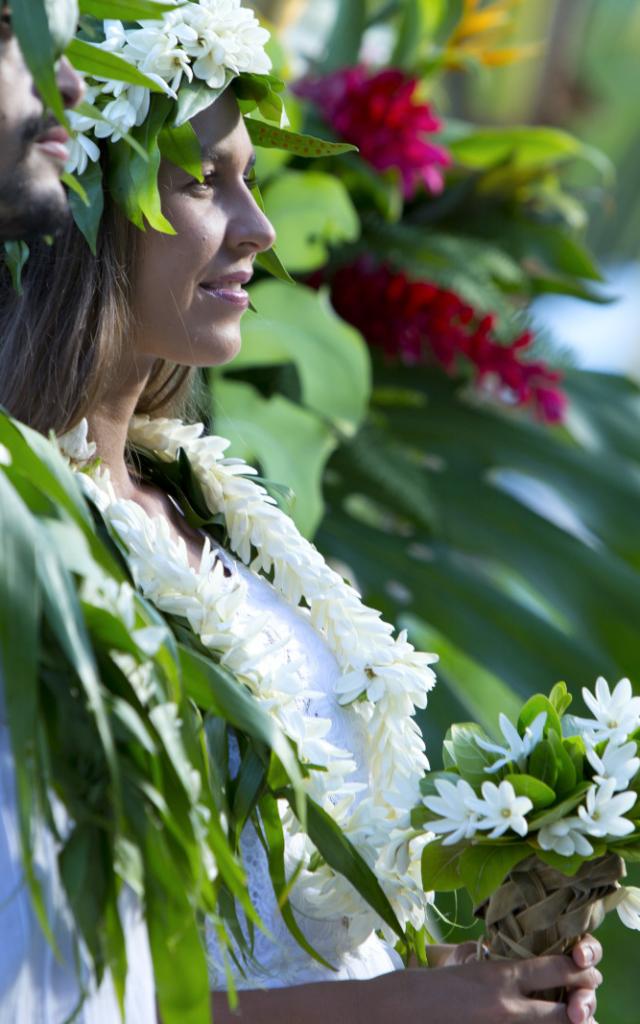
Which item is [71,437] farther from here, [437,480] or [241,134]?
[437,480]

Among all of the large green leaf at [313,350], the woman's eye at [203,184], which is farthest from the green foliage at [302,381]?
the woman's eye at [203,184]

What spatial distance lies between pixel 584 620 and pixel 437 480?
31 cm

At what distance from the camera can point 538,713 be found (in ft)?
2.89

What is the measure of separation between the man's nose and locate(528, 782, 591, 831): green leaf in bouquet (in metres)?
0.47

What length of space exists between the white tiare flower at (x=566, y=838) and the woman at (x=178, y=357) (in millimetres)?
87

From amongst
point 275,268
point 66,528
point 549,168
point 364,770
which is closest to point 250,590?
point 364,770

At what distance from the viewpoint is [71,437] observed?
97 centimetres

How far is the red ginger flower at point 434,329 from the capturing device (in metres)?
1.97

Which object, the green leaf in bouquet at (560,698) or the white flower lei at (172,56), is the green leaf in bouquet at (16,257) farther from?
the green leaf in bouquet at (560,698)

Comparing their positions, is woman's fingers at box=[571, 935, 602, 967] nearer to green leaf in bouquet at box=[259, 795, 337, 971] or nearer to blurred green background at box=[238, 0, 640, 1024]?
green leaf in bouquet at box=[259, 795, 337, 971]

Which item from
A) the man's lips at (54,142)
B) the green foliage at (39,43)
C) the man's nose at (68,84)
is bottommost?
the man's lips at (54,142)

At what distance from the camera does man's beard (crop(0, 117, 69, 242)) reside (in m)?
0.71

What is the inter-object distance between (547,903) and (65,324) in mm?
503

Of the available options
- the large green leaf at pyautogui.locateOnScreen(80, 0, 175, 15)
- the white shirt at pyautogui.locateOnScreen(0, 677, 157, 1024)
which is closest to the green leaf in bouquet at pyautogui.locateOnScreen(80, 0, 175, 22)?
the large green leaf at pyautogui.locateOnScreen(80, 0, 175, 15)
